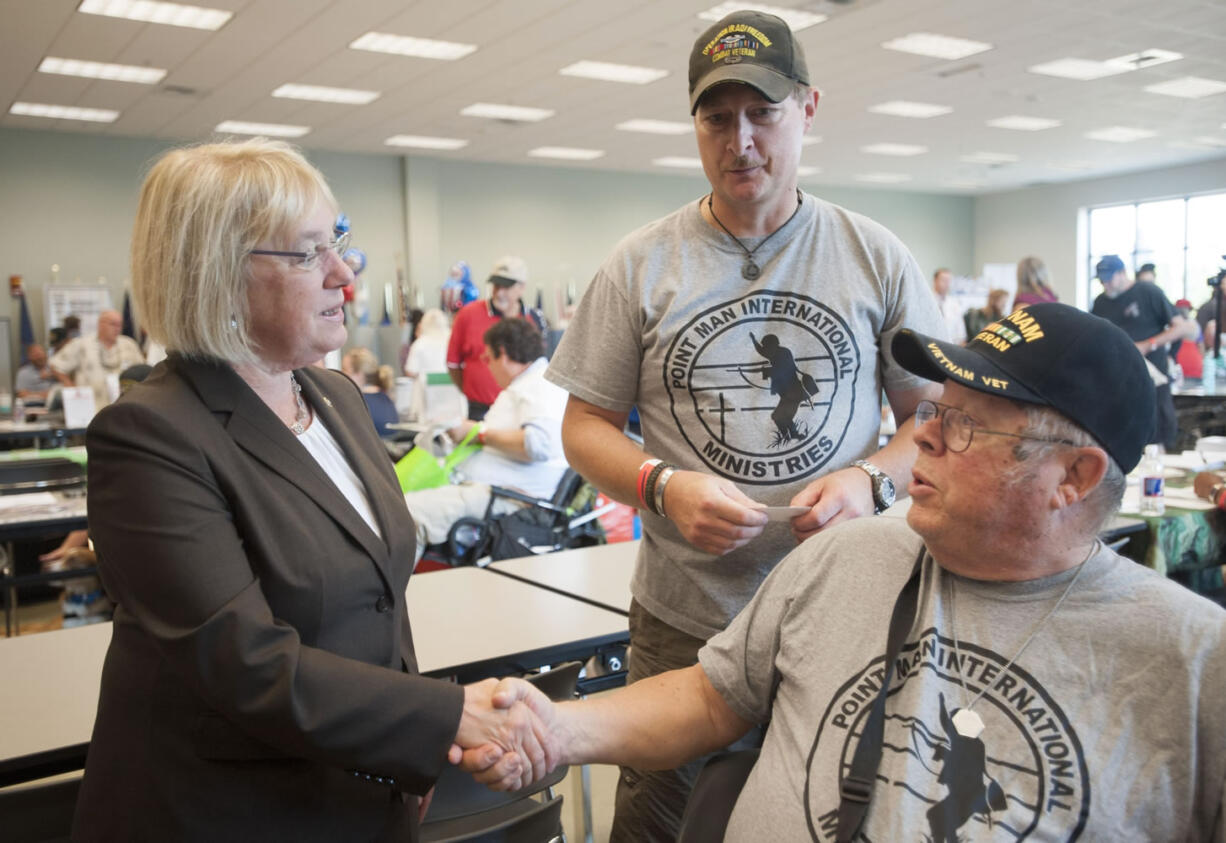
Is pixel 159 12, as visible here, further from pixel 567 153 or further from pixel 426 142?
pixel 567 153

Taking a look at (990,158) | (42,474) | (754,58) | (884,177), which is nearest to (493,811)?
(754,58)

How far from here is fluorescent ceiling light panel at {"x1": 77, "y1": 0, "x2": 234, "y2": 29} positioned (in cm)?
753

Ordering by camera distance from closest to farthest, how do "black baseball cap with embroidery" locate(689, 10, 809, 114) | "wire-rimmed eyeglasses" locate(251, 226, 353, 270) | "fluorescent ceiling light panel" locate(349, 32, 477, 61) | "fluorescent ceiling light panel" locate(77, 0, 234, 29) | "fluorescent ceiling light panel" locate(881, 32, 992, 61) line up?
"wire-rimmed eyeglasses" locate(251, 226, 353, 270)
"black baseball cap with embroidery" locate(689, 10, 809, 114)
"fluorescent ceiling light panel" locate(77, 0, 234, 29)
"fluorescent ceiling light panel" locate(349, 32, 477, 61)
"fluorescent ceiling light panel" locate(881, 32, 992, 61)

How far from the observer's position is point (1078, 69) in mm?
10078

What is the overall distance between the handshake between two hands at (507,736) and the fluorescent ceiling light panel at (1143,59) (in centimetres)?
1023

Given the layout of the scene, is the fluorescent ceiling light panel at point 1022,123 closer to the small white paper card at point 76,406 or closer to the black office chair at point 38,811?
the small white paper card at point 76,406

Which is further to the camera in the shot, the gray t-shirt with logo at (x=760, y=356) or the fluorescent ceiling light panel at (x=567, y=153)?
the fluorescent ceiling light panel at (x=567, y=153)

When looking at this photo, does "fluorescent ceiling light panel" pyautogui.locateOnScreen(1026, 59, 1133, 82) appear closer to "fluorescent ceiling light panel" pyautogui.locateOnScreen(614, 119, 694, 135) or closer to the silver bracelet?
"fluorescent ceiling light panel" pyautogui.locateOnScreen(614, 119, 694, 135)

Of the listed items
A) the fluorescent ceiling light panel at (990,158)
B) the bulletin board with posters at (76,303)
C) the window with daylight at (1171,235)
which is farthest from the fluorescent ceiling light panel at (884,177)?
the bulletin board with posters at (76,303)

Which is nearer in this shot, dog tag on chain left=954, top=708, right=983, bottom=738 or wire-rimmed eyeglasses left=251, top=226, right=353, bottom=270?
dog tag on chain left=954, top=708, right=983, bottom=738

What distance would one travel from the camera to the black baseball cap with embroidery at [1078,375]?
120 cm

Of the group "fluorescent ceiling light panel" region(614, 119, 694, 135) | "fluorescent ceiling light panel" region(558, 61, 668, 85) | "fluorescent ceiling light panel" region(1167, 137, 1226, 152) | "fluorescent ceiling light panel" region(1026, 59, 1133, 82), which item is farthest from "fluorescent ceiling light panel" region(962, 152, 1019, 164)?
"fluorescent ceiling light panel" region(558, 61, 668, 85)

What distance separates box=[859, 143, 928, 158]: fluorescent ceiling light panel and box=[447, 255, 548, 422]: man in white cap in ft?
31.1

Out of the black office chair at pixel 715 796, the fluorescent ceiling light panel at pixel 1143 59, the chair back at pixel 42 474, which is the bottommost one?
the black office chair at pixel 715 796
